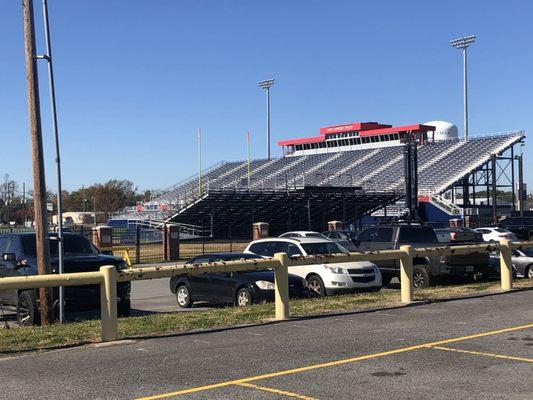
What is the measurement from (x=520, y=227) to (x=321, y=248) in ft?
94.2

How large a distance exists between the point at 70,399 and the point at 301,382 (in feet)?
7.09

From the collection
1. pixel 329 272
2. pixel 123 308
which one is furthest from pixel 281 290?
pixel 329 272

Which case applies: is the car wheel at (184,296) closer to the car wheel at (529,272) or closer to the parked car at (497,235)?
the car wheel at (529,272)

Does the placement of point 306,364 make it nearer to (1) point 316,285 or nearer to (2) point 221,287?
(2) point 221,287

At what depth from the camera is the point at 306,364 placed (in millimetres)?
7664

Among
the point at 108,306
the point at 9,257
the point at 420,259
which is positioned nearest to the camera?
the point at 108,306

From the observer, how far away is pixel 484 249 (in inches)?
602

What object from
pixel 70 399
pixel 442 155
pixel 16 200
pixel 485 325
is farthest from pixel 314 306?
pixel 16 200

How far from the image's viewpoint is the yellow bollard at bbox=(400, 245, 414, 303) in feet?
42.7

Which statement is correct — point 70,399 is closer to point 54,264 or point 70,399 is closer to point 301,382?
point 301,382

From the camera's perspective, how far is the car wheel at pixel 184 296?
52.4ft

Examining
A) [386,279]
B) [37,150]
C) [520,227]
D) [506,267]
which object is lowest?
[520,227]

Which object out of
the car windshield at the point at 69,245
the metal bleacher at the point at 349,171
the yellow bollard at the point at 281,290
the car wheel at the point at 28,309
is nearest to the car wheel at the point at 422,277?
the yellow bollard at the point at 281,290

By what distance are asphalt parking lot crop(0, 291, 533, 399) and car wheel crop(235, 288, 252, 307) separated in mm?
3753
